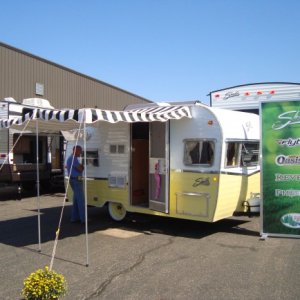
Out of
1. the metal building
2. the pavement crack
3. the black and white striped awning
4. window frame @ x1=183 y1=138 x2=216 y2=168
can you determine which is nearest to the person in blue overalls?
the metal building

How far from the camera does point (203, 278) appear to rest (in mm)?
5781

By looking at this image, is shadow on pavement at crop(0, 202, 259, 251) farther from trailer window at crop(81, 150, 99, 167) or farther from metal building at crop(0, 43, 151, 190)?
metal building at crop(0, 43, 151, 190)

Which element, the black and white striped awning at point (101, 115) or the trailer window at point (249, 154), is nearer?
the black and white striped awning at point (101, 115)

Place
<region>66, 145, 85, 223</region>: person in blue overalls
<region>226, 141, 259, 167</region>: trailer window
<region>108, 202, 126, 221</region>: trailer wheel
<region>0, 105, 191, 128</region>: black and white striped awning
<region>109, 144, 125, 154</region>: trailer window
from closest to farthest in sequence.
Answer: <region>0, 105, 191, 128</region>: black and white striped awning < <region>226, 141, 259, 167</region>: trailer window < <region>109, 144, 125, 154</region>: trailer window < <region>66, 145, 85, 223</region>: person in blue overalls < <region>108, 202, 126, 221</region>: trailer wheel

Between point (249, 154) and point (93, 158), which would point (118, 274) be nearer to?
point (249, 154)

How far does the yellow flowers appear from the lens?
451 cm

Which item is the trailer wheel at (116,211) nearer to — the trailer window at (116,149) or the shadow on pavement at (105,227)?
the shadow on pavement at (105,227)

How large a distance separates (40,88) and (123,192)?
53.9ft

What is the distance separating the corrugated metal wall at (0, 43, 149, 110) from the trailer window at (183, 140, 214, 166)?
51.0 feet

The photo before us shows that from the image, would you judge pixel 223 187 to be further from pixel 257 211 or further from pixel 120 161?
pixel 120 161

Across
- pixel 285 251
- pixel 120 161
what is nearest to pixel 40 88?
pixel 120 161

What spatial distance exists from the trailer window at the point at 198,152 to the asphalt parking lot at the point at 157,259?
145 cm

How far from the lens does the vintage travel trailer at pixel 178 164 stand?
27.1 ft

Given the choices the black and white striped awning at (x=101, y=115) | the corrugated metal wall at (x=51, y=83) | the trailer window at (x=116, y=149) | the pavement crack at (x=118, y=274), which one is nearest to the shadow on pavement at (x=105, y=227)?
the pavement crack at (x=118, y=274)
